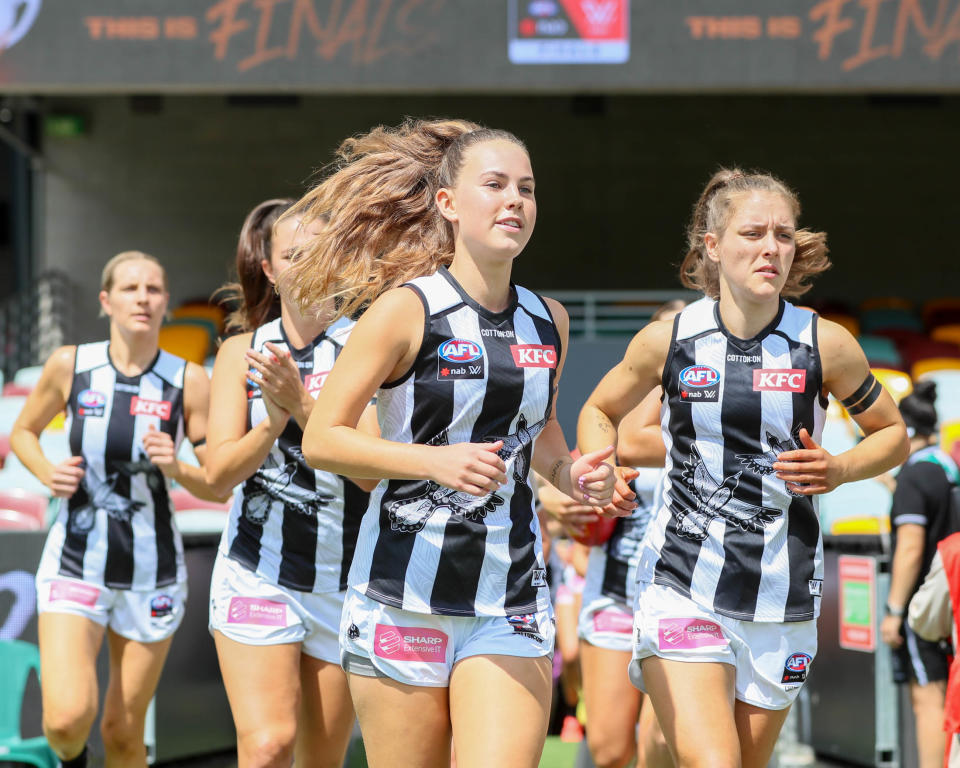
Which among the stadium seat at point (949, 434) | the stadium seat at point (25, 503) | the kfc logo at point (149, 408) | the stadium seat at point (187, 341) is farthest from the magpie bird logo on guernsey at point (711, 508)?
the stadium seat at point (187, 341)

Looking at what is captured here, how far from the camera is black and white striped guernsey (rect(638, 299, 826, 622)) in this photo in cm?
347

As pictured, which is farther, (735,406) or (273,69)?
(273,69)

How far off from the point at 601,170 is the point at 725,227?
13.5 m

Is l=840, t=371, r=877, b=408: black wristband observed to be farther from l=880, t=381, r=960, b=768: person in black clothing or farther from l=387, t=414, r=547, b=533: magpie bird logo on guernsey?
l=880, t=381, r=960, b=768: person in black clothing

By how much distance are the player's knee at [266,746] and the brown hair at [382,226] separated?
1278 mm

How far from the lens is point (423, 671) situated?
288 cm

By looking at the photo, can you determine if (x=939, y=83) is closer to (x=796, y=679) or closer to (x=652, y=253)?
(x=652, y=253)

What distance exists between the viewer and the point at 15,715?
19.4ft

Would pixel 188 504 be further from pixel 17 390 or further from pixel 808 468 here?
pixel 808 468

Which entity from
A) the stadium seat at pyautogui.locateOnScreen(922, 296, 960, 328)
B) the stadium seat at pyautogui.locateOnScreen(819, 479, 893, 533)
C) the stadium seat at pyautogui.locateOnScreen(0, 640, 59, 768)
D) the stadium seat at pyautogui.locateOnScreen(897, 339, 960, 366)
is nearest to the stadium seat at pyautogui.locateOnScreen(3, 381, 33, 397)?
the stadium seat at pyautogui.locateOnScreen(0, 640, 59, 768)

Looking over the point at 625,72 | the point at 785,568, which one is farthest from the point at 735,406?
the point at 625,72

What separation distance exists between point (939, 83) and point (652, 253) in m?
6.10

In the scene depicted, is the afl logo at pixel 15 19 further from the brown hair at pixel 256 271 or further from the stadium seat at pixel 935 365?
the stadium seat at pixel 935 365

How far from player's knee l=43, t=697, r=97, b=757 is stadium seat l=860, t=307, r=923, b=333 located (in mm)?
11414
